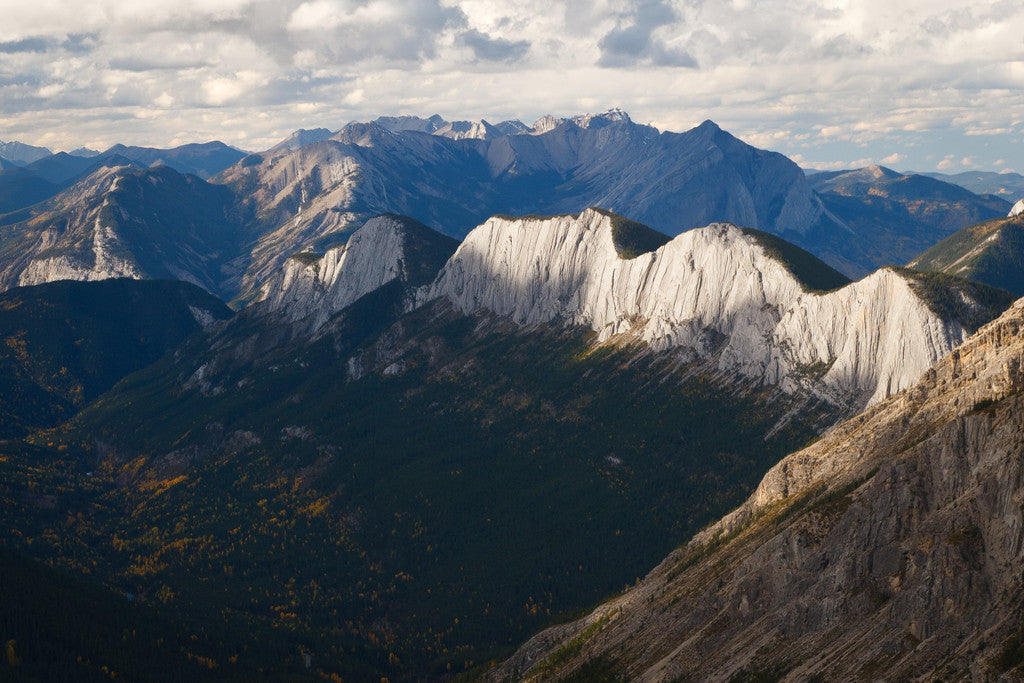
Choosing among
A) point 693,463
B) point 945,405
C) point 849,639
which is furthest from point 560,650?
point 693,463

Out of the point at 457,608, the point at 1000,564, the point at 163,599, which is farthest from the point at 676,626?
the point at 163,599

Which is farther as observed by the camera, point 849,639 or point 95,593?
point 95,593

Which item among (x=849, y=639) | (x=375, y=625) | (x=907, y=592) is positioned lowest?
(x=375, y=625)

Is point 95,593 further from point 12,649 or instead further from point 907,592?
point 907,592

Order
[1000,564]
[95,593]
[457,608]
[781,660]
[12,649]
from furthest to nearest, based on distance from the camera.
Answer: [457,608] < [95,593] < [12,649] < [781,660] < [1000,564]

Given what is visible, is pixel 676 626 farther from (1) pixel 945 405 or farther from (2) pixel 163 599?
(2) pixel 163 599

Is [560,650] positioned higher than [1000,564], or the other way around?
[1000,564]

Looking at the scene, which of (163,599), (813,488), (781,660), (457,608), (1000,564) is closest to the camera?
(1000,564)
